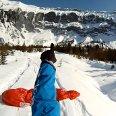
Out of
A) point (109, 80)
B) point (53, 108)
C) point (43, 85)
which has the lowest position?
point (109, 80)

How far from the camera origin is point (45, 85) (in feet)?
11.9

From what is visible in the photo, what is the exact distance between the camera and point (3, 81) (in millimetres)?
11242

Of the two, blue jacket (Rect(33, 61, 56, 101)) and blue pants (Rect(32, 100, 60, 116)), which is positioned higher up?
blue jacket (Rect(33, 61, 56, 101))

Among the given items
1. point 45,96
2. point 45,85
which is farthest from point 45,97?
point 45,85

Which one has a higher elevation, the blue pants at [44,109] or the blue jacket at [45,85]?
the blue jacket at [45,85]

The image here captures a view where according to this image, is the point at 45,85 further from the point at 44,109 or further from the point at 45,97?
the point at 44,109

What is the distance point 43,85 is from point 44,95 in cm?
11

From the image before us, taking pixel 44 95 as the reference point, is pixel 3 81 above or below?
below

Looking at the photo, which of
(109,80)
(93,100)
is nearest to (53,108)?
(93,100)

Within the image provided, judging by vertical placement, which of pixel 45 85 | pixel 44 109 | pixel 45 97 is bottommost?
pixel 44 109

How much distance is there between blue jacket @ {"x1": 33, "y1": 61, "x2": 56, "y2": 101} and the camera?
3.61m

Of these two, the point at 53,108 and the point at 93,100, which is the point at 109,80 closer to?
the point at 93,100

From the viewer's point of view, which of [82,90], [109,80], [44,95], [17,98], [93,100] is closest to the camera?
[44,95]

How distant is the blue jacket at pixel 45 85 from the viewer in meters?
3.61
